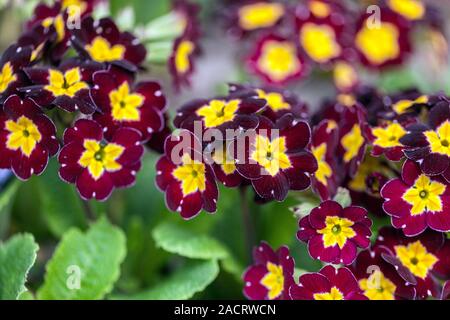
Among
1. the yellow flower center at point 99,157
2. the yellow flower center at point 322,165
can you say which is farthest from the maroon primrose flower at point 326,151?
the yellow flower center at point 99,157

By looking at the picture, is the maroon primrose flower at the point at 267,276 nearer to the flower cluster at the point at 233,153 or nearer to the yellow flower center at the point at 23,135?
the flower cluster at the point at 233,153

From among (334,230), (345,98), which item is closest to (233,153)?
(334,230)

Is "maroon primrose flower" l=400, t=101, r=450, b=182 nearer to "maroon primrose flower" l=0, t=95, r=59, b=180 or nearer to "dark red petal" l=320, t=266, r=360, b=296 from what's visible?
"dark red petal" l=320, t=266, r=360, b=296

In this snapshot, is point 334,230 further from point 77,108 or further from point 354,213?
point 77,108

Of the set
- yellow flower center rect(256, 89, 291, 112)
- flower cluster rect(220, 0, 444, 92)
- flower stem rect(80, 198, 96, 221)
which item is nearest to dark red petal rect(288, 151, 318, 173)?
yellow flower center rect(256, 89, 291, 112)

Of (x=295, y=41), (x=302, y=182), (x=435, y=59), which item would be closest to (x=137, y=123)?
(x=302, y=182)
